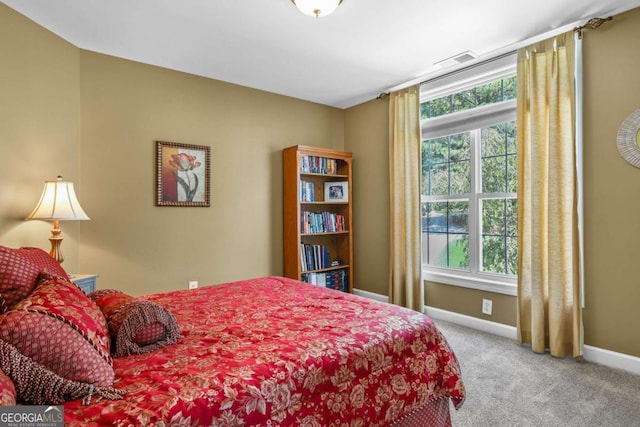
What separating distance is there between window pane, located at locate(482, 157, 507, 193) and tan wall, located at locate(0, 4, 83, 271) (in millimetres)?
3805

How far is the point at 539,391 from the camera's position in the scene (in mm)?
2201

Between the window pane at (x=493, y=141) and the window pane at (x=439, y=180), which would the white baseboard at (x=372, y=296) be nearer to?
the window pane at (x=439, y=180)

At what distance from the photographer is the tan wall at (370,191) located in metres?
4.29

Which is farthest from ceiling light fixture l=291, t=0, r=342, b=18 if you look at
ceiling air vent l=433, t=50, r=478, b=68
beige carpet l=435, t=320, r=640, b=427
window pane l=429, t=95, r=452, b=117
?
beige carpet l=435, t=320, r=640, b=427

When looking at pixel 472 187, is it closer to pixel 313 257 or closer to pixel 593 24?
pixel 593 24

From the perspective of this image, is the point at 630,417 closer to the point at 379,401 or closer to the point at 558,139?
the point at 379,401

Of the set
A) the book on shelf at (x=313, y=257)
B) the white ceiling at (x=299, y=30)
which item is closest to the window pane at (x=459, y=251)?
the book on shelf at (x=313, y=257)

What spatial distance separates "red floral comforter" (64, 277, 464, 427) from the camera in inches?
39.3

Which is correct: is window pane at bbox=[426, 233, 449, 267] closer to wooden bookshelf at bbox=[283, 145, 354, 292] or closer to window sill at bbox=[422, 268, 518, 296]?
window sill at bbox=[422, 268, 518, 296]

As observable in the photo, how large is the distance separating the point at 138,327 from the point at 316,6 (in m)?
2.13

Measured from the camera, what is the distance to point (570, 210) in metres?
2.67

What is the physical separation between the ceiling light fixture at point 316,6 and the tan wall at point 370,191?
2.11 m

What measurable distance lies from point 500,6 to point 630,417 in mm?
2702

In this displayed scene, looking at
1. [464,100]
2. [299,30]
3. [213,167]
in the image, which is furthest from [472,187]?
[213,167]
